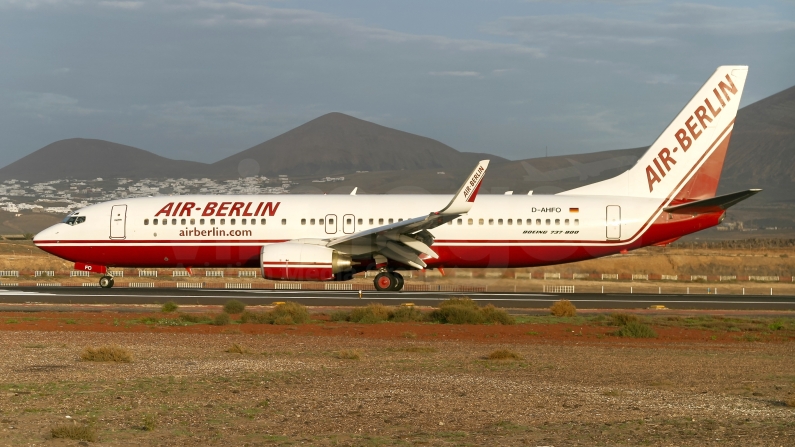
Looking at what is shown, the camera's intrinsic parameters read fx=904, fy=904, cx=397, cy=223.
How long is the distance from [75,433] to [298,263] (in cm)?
2085

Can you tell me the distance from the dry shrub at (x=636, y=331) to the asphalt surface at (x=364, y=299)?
21.5 feet

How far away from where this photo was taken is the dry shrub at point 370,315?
22.3 m

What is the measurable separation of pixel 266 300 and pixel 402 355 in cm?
1293

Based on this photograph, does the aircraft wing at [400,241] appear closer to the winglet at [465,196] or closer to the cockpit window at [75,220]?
the winglet at [465,196]

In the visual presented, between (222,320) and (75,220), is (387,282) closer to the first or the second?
(222,320)

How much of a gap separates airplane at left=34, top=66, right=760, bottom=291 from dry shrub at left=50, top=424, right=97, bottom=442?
21.6m

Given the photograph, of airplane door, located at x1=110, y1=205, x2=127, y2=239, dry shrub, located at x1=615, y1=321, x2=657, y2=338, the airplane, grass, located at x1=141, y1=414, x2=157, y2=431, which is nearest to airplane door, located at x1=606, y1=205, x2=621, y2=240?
the airplane

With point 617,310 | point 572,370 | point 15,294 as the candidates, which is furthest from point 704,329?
point 15,294

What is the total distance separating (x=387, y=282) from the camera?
32.3m

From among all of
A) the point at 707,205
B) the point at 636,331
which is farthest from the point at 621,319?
the point at 707,205

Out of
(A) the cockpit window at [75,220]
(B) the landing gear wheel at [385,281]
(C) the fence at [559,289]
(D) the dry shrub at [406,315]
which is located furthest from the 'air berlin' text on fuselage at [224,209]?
(C) the fence at [559,289]

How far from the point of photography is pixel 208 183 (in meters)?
198

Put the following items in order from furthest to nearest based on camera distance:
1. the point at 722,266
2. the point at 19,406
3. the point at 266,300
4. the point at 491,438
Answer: the point at 722,266 → the point at 266,300 → the point at 19,406 → the point at 491,438

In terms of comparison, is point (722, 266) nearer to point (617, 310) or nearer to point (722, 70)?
point (722, 70)
